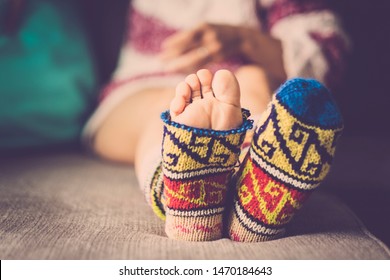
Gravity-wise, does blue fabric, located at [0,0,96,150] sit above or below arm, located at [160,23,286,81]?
below

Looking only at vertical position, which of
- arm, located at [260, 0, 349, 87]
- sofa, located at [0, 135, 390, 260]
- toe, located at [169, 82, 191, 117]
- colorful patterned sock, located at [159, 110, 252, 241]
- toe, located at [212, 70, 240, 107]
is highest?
arm, located at [260, 0, 349, 87]

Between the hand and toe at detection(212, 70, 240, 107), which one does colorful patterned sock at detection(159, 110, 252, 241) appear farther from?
the hand

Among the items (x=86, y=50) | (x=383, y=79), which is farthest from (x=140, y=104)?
(x=383, y=79)

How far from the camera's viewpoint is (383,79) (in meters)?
0.93

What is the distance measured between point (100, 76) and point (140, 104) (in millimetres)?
237

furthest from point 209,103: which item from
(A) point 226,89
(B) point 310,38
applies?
(B) point 310,38

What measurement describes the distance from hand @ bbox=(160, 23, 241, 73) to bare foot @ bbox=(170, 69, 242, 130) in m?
0.15

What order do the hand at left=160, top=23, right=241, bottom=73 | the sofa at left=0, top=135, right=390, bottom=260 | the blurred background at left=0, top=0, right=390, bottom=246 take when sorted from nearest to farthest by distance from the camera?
the sofa at left=0, top=135, right=390, bottom=260 → the hand at left=160, top=23, right=241, bottom=73 → the blurred background at left=0, top=0, right=390, bottom=246

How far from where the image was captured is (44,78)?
80 centimetres

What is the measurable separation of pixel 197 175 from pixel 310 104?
129mm

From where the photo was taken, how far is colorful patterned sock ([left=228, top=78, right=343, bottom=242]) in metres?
0.43

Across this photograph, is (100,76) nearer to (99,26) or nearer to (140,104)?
(99,26)

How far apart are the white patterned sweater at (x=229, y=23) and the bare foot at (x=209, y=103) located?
256 mm

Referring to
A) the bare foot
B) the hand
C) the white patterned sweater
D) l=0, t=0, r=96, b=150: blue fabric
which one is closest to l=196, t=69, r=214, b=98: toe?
the bare foot
